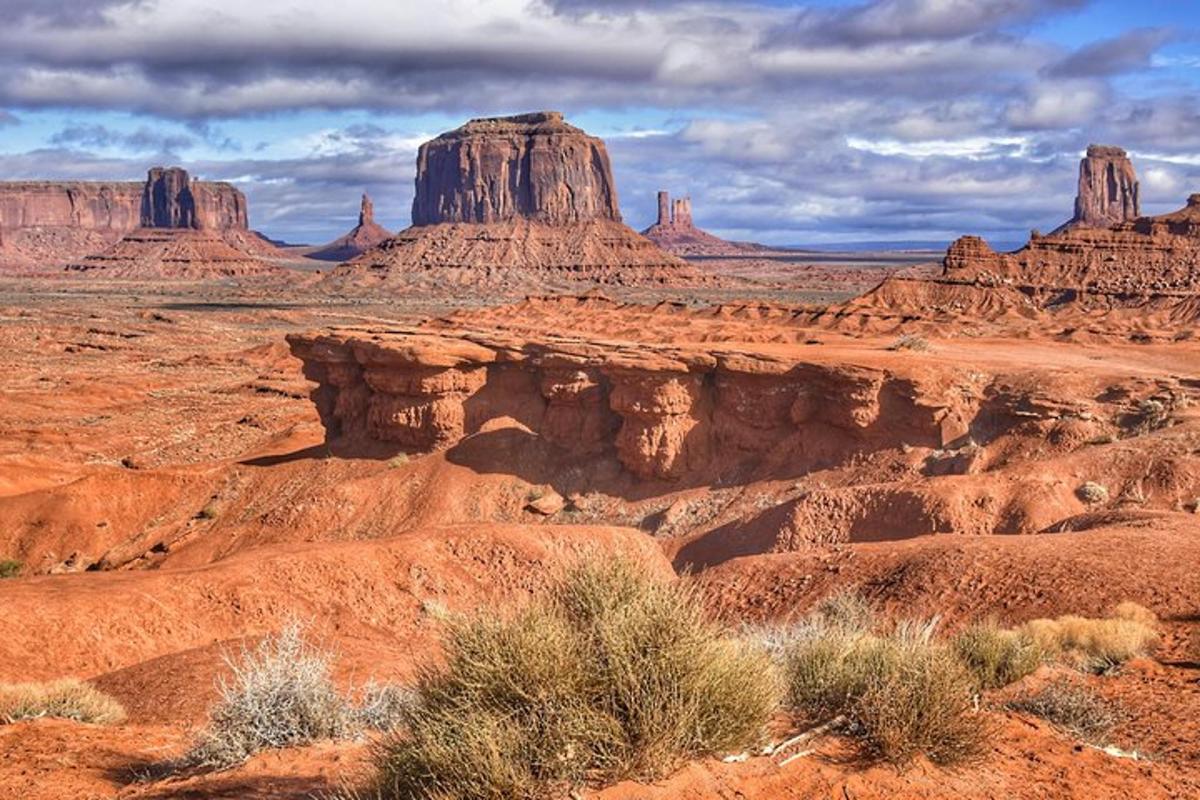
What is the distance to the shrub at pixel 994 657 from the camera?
8.38 m

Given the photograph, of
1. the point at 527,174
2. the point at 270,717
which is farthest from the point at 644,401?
the point at 527,174

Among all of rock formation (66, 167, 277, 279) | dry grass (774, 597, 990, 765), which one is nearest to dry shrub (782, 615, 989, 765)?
dry grass (774, 597, 990, 765)

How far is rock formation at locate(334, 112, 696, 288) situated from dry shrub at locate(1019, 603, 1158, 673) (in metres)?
118

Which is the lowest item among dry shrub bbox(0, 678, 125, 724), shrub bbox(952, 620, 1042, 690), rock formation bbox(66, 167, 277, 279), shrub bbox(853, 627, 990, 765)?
dry shrub bbox(0, 678, 125, 724)

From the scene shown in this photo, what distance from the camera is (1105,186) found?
130125 mm

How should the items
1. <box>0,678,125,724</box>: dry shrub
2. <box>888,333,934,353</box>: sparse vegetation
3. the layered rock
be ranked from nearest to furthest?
<box>0,678,125,724</box>: dry shrub → <box>888,333,934,353</box>: sparse vegetation → the layered rock

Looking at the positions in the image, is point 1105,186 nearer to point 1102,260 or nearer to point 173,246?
point 1102,260

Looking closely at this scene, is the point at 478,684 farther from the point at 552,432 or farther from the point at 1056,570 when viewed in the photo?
the point at 552,432

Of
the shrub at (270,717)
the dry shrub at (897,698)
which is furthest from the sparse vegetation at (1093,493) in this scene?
the shrub at (270,717)

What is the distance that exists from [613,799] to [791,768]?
3.62 feet

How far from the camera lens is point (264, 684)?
7.29m

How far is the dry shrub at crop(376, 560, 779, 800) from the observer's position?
5.11 metres

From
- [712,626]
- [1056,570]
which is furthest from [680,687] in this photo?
[1056,570]

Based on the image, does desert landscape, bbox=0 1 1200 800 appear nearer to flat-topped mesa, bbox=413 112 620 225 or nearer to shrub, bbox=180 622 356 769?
shrub, bbox=180 622 356 769
